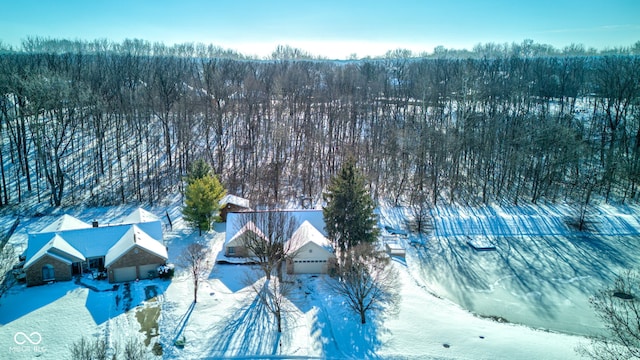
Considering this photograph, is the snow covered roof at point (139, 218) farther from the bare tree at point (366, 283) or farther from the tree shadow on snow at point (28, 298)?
the bare tree at point (366, 283)

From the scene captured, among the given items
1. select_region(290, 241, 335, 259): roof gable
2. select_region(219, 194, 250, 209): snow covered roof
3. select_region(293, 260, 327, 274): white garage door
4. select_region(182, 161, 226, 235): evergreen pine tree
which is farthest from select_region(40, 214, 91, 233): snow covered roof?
select_region(290, 241, 335, 259): roof gable

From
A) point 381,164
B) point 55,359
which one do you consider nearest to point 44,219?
point 55,359

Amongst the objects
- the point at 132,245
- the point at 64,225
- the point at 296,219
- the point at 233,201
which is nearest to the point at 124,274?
the point at 132,245

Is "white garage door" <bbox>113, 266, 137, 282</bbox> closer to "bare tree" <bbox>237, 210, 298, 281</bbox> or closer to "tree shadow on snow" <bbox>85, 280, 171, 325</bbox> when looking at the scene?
"tree shadow on snow" <bbox>85, 280, 171, 325</bbox>

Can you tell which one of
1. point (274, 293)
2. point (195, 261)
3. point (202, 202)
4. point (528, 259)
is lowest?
point (528, 259)

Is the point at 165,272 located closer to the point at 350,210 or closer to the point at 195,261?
the point at 195,261

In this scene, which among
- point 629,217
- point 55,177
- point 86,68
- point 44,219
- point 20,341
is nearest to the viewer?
point 20,341

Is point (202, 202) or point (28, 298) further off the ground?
point (202, 202)

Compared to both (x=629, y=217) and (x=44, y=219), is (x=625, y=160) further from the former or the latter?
(x=44, y=219)
